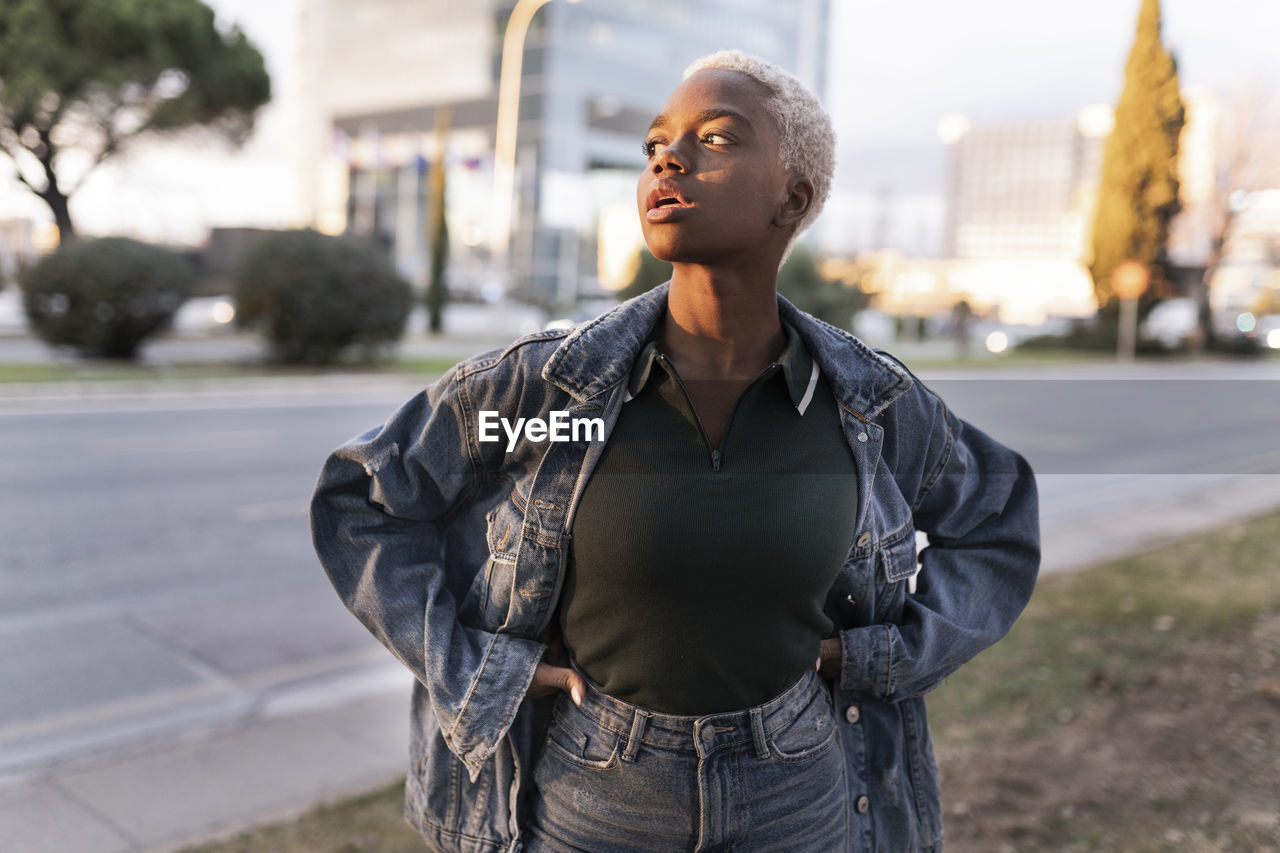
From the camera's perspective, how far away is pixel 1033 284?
2194cm

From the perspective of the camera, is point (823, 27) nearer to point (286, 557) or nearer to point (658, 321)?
point (286, 557)

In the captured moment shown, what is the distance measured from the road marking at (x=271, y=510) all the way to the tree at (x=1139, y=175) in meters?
6.25

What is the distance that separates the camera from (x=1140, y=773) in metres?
3.54

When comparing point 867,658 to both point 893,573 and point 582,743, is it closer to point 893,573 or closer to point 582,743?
point 893,573

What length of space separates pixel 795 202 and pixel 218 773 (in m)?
2.99

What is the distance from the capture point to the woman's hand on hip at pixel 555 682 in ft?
5.25

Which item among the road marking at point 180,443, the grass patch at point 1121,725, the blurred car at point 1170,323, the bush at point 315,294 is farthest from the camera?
the blurred car at point 1170,323

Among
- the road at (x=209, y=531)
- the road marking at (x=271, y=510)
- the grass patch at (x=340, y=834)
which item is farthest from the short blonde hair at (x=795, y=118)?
the road marking at (x=271, y=510)

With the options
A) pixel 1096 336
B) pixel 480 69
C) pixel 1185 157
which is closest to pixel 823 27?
pixel 480 69

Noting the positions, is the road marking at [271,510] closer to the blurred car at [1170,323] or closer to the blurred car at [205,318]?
the blurred car at [205,318]

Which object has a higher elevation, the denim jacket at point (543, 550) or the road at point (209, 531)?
the denim jacket at point (543, 550)

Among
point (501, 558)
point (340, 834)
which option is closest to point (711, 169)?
point (501, 558)

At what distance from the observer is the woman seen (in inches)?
59.2

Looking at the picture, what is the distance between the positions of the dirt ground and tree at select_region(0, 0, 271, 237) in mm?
27099
